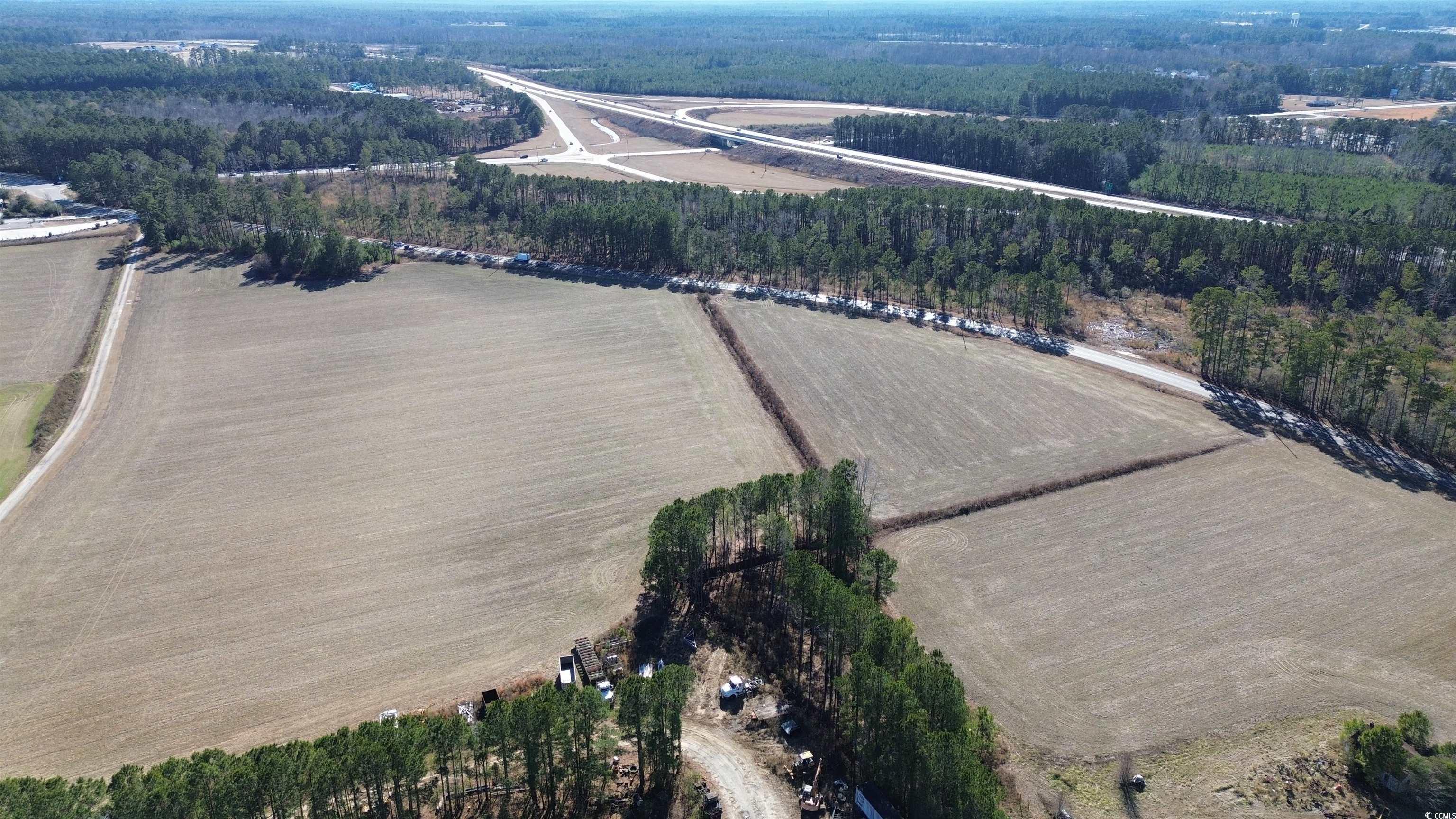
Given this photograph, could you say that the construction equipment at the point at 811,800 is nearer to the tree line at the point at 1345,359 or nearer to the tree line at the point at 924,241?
the tree line at the point at 1345,359

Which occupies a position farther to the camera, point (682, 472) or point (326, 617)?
point (682, 472)

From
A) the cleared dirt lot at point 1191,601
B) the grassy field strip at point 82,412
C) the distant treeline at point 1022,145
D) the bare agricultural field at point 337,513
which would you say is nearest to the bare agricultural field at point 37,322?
the grassy field strip at point 82,412

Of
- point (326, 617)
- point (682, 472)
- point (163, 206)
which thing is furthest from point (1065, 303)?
point (163, 206)

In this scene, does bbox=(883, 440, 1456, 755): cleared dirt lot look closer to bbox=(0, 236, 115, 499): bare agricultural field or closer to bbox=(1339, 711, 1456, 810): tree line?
bbox=(1339, 711, 1456, 810): tree line

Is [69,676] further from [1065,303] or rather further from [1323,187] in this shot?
[1323,187]

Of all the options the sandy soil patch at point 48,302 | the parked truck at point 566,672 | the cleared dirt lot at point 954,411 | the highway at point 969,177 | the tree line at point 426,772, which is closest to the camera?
the tree line at point 426,772

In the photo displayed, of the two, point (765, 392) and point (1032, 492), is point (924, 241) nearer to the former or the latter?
point (765, 392)

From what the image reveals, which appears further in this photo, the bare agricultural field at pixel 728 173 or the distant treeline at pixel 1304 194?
the bare agricultural field at pixel 728 173
